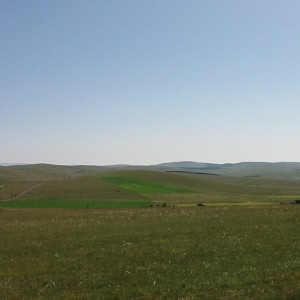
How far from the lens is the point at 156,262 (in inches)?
640

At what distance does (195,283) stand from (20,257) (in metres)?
11.7

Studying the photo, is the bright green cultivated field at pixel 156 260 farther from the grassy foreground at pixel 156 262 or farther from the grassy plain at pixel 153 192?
the grassy plain at pixel 153 192

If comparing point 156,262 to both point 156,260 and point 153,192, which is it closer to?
point 156,260

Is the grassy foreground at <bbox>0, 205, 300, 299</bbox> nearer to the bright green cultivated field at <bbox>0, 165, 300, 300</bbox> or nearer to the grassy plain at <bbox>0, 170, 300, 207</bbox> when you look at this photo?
the bright green cultivated field at <bbox>0, 165, 300, 300</bbox>

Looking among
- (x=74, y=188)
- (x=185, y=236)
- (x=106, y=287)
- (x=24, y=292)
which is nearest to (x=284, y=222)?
(x=185, y=236)

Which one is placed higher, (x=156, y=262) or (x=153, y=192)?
(x=156, y=262)

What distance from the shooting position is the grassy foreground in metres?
11.8

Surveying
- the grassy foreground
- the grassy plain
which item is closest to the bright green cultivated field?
the grassy foreground

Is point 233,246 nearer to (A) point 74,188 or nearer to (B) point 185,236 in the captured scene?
(B) point 185,236

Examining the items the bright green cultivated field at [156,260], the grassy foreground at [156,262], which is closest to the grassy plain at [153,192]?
the bright green cultivated field at [156,260]

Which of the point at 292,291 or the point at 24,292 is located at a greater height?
the point at 292,291

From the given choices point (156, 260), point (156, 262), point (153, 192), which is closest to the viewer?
point (156, 262)

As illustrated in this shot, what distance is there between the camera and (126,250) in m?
19.2

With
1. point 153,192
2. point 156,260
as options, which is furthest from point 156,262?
point 153,192
